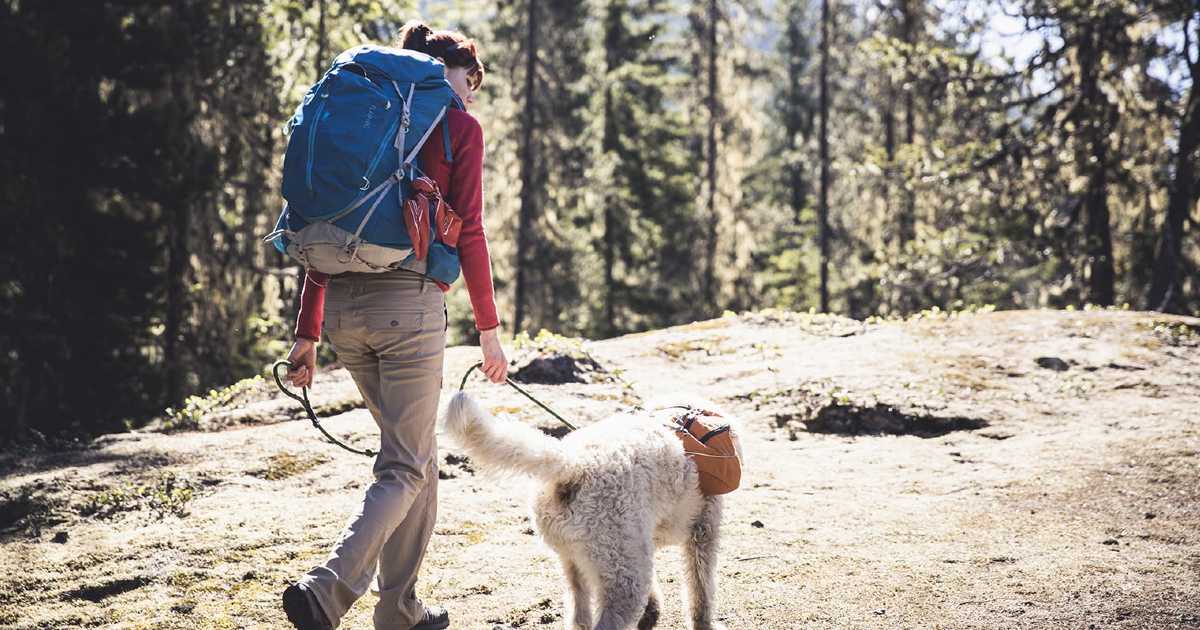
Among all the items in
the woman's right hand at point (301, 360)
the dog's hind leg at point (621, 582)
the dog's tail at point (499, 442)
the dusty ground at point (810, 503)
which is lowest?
the dusty ground at point (810, 503)

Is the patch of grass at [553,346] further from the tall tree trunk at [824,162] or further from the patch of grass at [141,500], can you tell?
the tall tree trunk at [824,162]

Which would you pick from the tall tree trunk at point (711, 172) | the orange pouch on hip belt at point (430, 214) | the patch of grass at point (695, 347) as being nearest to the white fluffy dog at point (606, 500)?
the orange pouch on hip belt at point (430, 214)

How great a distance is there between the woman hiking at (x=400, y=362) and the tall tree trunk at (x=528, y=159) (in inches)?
745

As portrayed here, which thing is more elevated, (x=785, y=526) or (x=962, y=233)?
(x=962, y=233)

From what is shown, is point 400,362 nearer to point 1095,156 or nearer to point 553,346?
point 553,346

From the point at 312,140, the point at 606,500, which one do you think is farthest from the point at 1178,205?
the point at 312,140

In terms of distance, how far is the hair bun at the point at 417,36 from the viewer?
352cm

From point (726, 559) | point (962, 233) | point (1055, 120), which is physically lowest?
point (726, 559)

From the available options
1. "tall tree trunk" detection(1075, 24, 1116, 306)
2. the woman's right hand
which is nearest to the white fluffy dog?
the woman's right hand

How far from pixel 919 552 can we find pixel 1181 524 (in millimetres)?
1675

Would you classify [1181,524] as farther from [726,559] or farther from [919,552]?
[726,559]

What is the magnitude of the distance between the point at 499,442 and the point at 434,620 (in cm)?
102

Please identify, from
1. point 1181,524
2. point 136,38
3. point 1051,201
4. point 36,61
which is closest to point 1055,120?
point 1051,201

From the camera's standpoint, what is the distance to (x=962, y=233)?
49.5 ft
